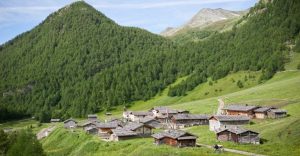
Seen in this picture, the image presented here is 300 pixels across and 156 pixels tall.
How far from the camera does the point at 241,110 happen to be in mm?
156125

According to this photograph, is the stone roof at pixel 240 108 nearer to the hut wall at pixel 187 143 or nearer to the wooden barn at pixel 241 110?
the wooden barn at pixel 241 110

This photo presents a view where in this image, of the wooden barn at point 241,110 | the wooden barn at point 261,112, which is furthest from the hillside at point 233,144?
the wooden barn at point 241,110

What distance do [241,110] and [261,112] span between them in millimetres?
9679

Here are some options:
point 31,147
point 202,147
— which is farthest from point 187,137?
point 31,147

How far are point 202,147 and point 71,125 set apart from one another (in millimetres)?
90177

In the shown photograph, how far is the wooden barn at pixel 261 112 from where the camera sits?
14600 centimetres

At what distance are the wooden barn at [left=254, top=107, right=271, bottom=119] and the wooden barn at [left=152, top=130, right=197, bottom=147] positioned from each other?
4101cm

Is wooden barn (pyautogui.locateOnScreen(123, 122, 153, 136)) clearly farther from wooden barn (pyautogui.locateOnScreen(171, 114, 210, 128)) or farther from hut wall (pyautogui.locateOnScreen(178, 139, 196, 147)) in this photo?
hut wall (pyautogui.locateOnScreen(178, 139, 196, 147))

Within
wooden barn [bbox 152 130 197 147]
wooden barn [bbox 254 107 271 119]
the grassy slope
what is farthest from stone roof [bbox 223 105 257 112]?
wooden barn [bbox 152 130 197 147]

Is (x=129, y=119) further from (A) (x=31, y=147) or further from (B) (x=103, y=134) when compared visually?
(A) (x=31, y=147)

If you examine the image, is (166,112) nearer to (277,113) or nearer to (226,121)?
(226,121)

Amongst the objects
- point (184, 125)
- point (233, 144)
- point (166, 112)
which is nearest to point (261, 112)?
point (184, 125)

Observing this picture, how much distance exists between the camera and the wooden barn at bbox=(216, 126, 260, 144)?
112m

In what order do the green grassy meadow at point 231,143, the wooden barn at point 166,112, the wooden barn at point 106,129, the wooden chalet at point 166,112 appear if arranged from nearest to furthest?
the green grassy meadow at point 231,143 → the wooden barn at point 106,129 → the wooden chalet at point 166,112 → the wooden barn at point 166,112
